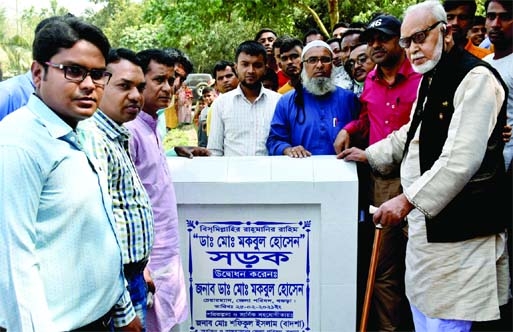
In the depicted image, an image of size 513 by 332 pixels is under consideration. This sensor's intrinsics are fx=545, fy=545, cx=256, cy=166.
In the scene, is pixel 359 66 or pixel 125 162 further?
pixel 359 66

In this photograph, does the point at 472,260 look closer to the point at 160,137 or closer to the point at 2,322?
the point at 160,137

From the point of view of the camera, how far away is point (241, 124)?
388 cm

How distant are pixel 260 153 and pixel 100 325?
2.08 meters

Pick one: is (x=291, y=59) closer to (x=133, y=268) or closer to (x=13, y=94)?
(x=13, y=94)

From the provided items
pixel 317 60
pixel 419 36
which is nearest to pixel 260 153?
pixel 317 60

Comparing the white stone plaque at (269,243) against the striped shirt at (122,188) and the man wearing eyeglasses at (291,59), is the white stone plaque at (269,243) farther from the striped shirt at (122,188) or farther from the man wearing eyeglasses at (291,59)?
the man wearing eyeglasses at (291,59)

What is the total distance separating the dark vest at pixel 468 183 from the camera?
2551mm

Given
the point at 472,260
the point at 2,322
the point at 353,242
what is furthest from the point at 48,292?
the point at 472,260

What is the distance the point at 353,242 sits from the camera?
9.71 feet

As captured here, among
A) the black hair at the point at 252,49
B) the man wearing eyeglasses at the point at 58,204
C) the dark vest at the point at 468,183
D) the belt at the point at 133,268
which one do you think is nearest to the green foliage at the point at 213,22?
the black hair at the point at 252,49

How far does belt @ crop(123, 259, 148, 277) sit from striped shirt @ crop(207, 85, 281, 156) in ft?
5.48

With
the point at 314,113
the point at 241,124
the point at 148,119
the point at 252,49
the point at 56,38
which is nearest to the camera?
the point at 56,38

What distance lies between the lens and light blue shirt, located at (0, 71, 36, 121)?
3.08 meters

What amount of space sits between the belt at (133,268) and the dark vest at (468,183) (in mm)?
1366
